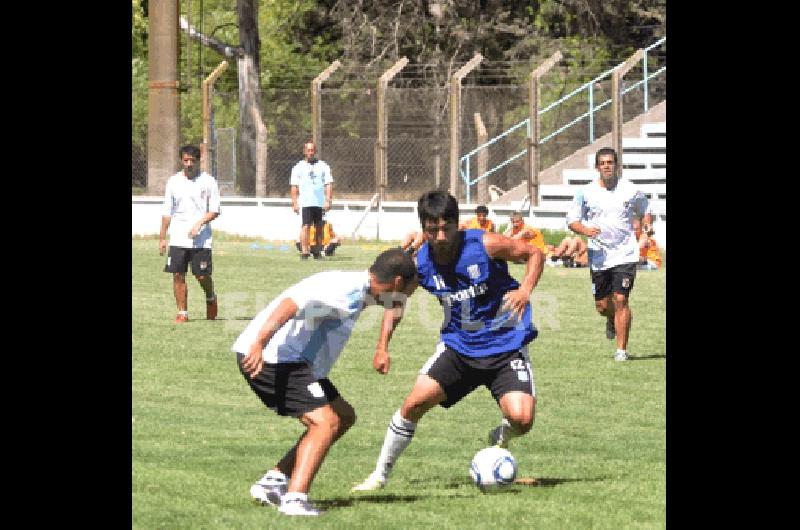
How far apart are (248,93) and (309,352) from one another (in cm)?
3087

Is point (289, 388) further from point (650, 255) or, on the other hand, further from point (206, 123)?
point (206, 123)

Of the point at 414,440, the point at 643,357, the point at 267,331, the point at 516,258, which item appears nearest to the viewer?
the point at 267,331

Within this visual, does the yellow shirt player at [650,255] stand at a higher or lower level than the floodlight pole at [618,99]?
lower

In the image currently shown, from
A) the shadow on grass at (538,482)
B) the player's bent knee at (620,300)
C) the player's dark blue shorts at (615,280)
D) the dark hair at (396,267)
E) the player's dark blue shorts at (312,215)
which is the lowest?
the shadow on grass at (538,482)

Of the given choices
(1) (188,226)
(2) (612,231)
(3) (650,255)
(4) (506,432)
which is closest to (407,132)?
(3) (650,255)

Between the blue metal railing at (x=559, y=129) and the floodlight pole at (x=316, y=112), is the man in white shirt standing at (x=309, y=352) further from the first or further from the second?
the floodlight pole at (x=316, y=112)

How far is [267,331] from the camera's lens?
951 cm

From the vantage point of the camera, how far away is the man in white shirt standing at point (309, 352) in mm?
9680

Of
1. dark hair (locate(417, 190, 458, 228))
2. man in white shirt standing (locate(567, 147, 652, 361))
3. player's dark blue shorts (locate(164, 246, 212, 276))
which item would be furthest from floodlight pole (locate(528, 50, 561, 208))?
dark hair (locate(417, 190, 458, 228))

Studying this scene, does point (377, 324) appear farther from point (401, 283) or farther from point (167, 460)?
point (401, 283)

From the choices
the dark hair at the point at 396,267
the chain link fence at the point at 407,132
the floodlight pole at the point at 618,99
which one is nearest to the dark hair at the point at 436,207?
the dark hair at the point at 396,267

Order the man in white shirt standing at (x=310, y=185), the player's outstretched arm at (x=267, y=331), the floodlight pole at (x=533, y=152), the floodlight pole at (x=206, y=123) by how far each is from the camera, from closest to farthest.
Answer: the player's outstretched arm at (x=267, y=331) → the man in white shirt standing at (x=310, y=185) → the floodlight pole at (x=533, y=152) → the floodlight pole at (x=206, y=123)

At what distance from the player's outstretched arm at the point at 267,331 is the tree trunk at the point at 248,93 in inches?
1159
